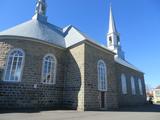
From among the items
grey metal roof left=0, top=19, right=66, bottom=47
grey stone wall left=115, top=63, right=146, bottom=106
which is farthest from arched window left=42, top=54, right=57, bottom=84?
grey stone wall left=115, top=63, right=146, bottom=106

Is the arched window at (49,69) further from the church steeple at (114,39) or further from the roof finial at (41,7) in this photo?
the church steeple at (114,39)

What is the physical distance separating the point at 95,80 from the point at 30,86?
21.9 ft

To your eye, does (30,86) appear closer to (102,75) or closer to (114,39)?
(102,75)

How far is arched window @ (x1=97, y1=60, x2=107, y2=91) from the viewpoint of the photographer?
17.4 m

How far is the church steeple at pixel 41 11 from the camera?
73.4ft

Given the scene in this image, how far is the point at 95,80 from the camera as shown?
55.0ft

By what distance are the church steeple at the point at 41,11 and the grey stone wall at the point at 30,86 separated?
303 inches

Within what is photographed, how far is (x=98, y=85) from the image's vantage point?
55.9 feet

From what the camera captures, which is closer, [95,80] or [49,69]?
[49,69]

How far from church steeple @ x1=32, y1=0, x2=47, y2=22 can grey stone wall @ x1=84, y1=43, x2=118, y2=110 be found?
967cm

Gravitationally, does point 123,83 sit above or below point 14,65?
below

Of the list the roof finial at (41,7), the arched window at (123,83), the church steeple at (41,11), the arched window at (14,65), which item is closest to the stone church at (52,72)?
the arched window at (14,65)

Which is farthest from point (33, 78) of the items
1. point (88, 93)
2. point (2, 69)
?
point (88, 93)

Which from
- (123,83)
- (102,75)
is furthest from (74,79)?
(123,83)
